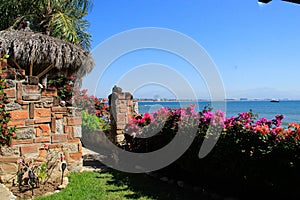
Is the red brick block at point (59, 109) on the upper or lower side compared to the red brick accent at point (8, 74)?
lower

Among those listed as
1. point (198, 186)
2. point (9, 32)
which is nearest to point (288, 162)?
point (198, 186)

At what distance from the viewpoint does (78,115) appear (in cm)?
549

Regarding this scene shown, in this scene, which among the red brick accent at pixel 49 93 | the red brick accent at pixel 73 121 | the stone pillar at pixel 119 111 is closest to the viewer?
the red brick accent at pixel 49 93

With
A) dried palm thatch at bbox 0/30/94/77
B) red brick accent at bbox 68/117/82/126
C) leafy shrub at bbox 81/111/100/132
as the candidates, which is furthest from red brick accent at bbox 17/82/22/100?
leafy shrub at bbox 81/111/100/132

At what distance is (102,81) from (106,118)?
241 cm

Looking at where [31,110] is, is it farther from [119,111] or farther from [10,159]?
[119,111]

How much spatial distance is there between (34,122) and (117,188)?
1877mm

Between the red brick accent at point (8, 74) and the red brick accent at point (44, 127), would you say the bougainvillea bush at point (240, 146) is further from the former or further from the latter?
the red brick accent at point (8, 74)

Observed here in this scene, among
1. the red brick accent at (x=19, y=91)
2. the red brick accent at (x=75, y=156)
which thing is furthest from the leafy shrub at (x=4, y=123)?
the red brick accent at (x=75, y=156)

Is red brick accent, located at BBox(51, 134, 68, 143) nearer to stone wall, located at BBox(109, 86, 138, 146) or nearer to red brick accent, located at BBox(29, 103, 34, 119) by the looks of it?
red brick accent, located at BBox(29, 103, 34, 119)

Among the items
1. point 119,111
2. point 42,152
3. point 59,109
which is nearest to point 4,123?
point 42,152

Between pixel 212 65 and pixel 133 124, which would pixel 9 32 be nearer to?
pixel 133 124

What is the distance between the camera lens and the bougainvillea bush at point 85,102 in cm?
859

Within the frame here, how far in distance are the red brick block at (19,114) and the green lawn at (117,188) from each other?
141 centimetres
